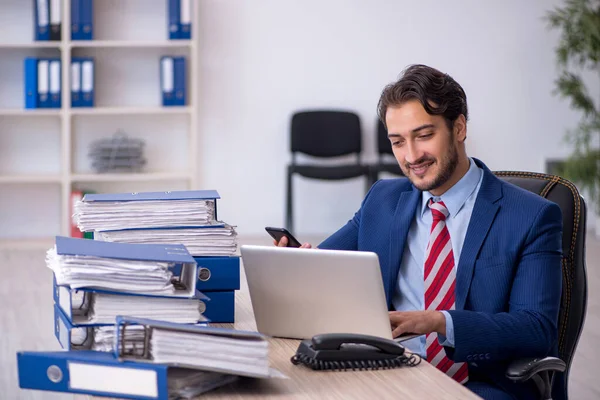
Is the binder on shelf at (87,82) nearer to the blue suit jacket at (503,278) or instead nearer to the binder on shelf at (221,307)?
the blue suit jacket at (503,278)

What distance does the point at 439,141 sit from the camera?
6.96 ft

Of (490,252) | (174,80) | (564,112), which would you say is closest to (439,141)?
(490,252)

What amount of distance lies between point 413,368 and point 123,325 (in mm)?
531

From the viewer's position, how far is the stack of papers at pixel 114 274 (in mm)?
1517

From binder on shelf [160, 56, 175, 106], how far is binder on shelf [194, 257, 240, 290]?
5001 millimetres

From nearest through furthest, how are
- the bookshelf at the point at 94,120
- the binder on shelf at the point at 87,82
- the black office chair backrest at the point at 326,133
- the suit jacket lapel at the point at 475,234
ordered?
the suit jacket lapel at the point at 475,234
the binder on shelf at the point at 87,82
the bookshelf at the point at 94,120
the black office chair backrest at the point at 326,133

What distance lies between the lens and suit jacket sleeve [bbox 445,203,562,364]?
187 cm

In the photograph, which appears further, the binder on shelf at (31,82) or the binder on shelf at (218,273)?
the binder on shelf at (31,82)

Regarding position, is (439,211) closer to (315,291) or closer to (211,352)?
(315,291)

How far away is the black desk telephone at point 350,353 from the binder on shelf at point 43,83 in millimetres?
5437

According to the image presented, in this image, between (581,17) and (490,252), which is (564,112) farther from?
(490,252)

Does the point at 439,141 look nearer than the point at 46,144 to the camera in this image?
Yes

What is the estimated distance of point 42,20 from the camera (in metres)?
6.64

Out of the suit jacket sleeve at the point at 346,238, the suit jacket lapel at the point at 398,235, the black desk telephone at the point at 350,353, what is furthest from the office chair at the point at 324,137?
the black desk telephone at the point at 350,353
